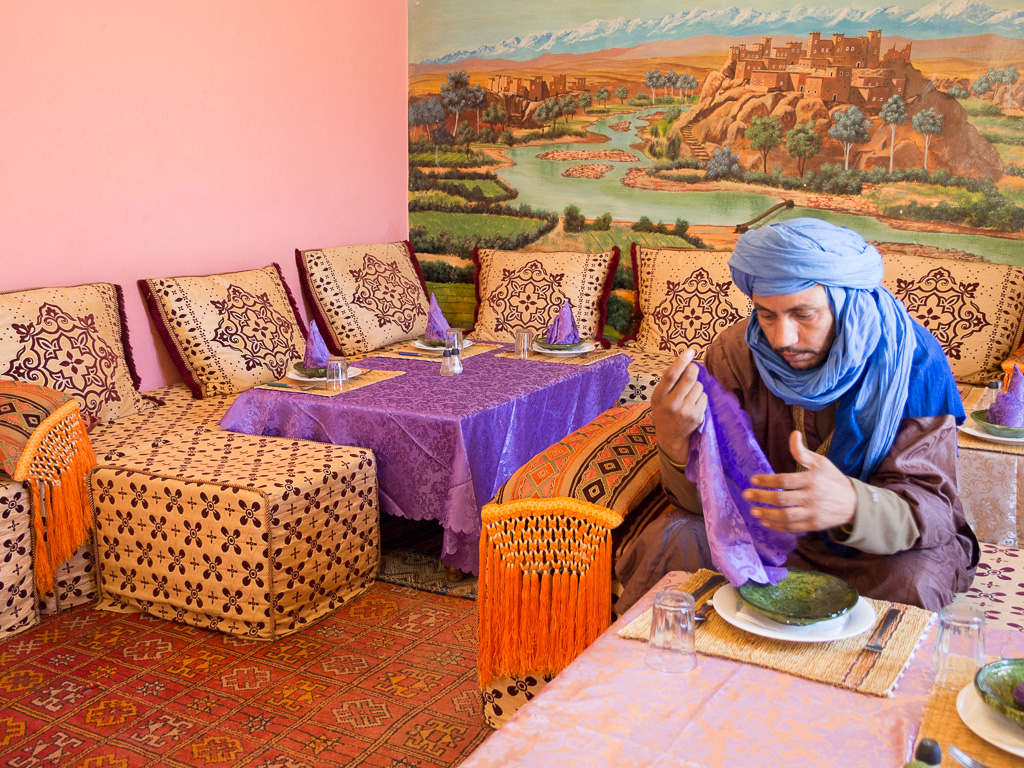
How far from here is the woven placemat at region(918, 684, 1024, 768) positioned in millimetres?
995

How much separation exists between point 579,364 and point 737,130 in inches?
67.5

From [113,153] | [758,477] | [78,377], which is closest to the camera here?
[758,477]

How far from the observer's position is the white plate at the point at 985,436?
8.02ft

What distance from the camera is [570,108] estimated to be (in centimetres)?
488

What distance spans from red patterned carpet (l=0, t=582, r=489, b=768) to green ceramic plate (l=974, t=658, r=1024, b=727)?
4.14 ft

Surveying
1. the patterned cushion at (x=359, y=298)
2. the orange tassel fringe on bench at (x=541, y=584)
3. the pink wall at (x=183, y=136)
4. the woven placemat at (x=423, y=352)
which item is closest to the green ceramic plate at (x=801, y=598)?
the orange tassel fringe on bench at (x=541, y=584)

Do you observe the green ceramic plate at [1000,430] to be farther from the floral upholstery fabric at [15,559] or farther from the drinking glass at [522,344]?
the floral upholstery fabric at [15,559]

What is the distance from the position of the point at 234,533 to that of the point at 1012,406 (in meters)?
2.22

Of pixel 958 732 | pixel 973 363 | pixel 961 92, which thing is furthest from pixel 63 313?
pixel 961 92

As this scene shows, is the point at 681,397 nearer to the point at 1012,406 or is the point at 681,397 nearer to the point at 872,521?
the point at 872,521

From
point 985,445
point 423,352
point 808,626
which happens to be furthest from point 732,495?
point 423,352

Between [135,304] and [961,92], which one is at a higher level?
[961,92]

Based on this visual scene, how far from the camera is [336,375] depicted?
312cm

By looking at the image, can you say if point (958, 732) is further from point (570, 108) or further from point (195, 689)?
point (570, 108)
